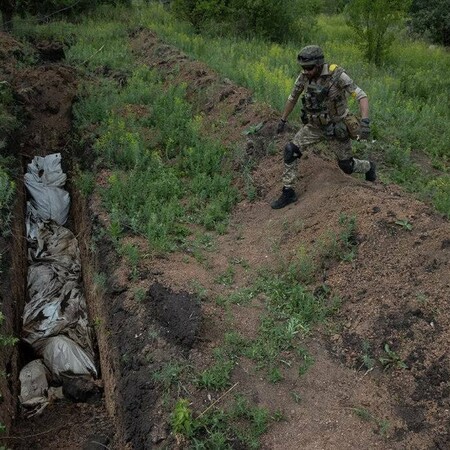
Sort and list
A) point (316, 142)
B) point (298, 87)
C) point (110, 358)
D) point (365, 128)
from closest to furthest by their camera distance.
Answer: point (110, 358) → point (365, 128) → point (298, 87) → point (316, 142)

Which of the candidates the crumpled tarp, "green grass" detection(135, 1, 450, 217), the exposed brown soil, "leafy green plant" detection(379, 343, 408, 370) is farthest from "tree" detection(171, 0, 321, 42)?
"leafy green plant" detection(379, 343, 408, 370)

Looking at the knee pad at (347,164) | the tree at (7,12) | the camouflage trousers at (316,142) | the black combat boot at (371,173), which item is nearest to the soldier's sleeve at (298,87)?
the camouflage trousers at (316,142)

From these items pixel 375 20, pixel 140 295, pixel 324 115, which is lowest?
pixel 140 295

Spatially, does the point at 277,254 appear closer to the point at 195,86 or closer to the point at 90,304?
the point at 90,304

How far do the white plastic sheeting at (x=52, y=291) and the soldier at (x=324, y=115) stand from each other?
94.0 inches

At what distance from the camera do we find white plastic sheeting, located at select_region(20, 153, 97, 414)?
506cm

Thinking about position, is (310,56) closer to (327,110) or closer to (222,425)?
(327,110)

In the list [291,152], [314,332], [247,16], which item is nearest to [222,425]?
[314,332]

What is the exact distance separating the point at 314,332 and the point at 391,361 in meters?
0.63

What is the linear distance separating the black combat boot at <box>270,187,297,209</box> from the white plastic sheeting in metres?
2.31

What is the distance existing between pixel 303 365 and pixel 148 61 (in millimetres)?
7739

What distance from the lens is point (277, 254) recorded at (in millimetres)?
5113

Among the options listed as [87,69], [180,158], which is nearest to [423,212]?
[180,158]

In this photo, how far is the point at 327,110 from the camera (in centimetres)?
531
